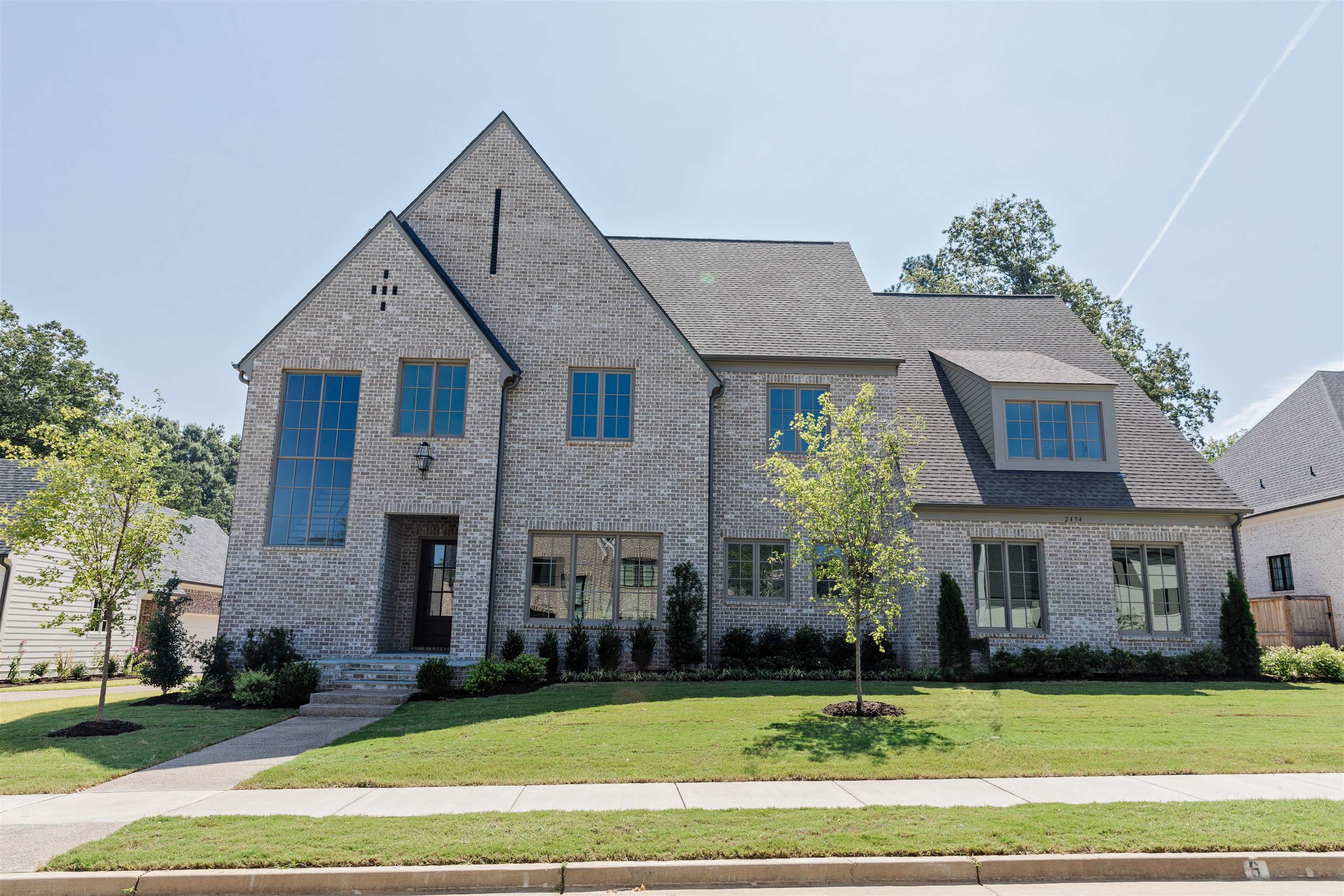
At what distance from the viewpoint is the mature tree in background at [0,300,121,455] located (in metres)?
40.3

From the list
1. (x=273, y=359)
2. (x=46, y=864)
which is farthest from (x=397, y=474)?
(x=46, y=864)

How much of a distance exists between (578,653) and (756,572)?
14.3ft

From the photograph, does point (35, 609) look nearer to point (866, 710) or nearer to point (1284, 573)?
point (866, 710)

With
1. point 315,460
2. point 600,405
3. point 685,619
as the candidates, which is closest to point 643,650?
point 685,619

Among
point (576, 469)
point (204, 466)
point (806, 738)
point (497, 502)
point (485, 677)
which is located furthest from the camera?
point (204, 466)

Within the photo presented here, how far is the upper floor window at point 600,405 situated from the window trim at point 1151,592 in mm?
11124

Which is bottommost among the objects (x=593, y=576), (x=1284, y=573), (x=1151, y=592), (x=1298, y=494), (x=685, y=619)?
(x=685, y=619)

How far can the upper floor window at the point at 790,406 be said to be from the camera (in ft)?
60.4

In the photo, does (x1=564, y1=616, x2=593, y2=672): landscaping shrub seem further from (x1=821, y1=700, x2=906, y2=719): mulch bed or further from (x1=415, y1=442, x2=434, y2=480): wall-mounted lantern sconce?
(x1=821, y1=700, x2=906, y2=719): mulch bed

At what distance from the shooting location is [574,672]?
51.9ft

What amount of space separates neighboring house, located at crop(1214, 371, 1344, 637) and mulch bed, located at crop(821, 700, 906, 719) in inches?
591

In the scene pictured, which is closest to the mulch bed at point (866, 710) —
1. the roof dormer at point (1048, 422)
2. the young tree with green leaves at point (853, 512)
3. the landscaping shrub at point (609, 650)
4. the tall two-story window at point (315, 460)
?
the young tree with green leaves at point (853, 512)

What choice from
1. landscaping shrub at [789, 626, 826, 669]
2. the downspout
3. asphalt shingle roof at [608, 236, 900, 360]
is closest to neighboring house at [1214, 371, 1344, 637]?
asphalt shingle roof at [608, 236, 900, 360]

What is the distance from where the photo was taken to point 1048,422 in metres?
19.0
